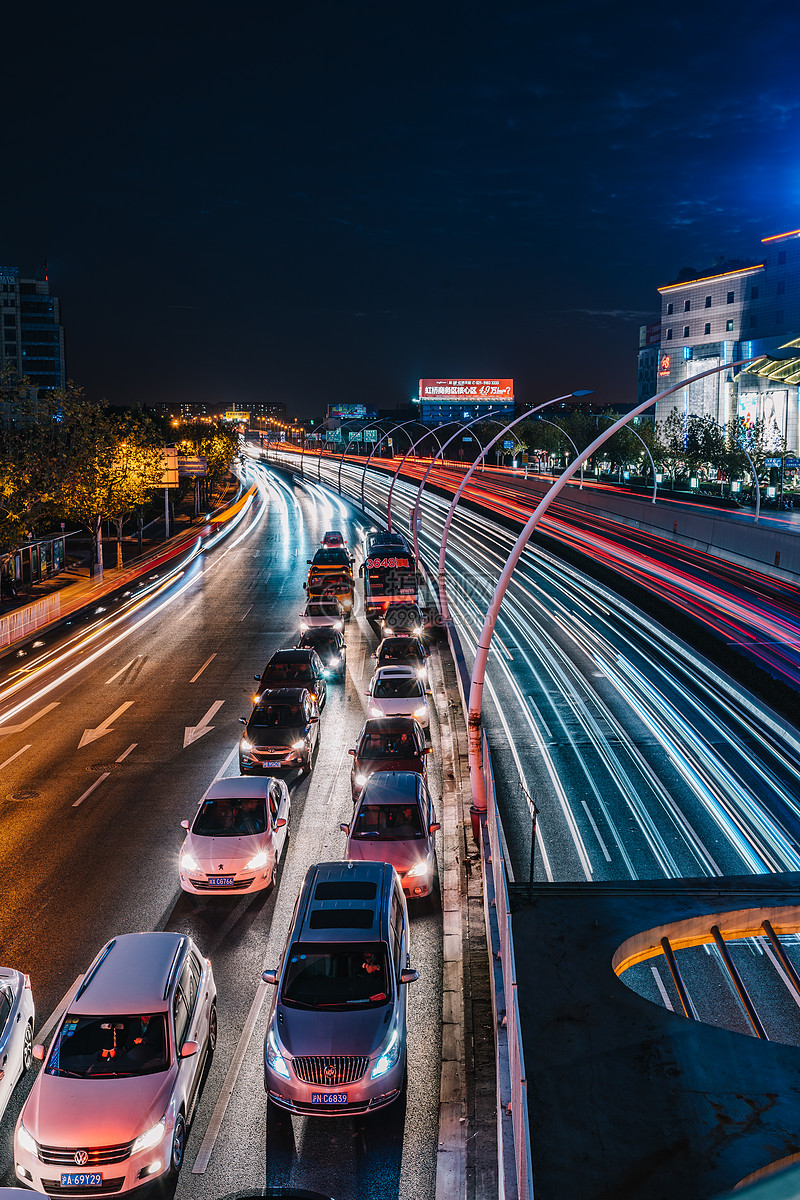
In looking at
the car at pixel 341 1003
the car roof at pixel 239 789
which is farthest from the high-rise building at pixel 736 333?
the car at pixel 341 1003

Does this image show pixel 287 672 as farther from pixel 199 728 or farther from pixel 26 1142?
→ pixel 26 1142

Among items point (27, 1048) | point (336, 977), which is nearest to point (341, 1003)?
point (336, 977)

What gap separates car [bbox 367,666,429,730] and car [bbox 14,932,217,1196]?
12865 millimetres

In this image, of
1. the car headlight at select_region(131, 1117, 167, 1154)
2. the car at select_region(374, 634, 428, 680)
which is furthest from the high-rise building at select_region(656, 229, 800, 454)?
the car headlight at select_region(131, 1117, 167, 1154)

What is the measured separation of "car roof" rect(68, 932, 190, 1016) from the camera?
9562 mm

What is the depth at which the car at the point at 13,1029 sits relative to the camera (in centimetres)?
968

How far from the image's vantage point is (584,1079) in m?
9.66

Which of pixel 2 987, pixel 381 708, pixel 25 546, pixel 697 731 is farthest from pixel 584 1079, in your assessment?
pixel 25 546

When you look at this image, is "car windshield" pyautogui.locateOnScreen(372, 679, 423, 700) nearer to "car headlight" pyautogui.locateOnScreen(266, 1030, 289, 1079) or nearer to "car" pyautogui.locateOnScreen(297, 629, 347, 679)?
"car" pyautogui.locateOnScreen(297, 629, 347, 679)

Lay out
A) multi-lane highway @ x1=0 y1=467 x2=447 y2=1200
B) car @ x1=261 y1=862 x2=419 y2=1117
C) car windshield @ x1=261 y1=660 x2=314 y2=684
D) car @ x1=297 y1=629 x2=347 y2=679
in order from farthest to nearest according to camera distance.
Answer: car @ x1=297 y1=629 x2=347 y2=679 < car windshield @ x1=261 y1=660 x2=314 y2=684 < car @ x1=261 y1=862 x2=419 y2=1117 < multi-lane highway @ x1=0 y1=467 x2=447 y2=1200

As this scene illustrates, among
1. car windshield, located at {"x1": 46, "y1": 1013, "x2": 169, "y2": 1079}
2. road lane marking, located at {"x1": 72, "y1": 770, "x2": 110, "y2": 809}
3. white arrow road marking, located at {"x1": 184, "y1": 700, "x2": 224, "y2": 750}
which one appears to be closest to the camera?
car windshield, located at {"x1": 46, "y1": 1013, "x2": 169, "y2": 1079}

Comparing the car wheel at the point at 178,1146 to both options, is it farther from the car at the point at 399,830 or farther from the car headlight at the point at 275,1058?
the car at the point at 399,830

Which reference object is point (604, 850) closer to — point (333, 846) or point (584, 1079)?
point (333, 846)

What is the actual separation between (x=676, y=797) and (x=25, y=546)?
3534cm
